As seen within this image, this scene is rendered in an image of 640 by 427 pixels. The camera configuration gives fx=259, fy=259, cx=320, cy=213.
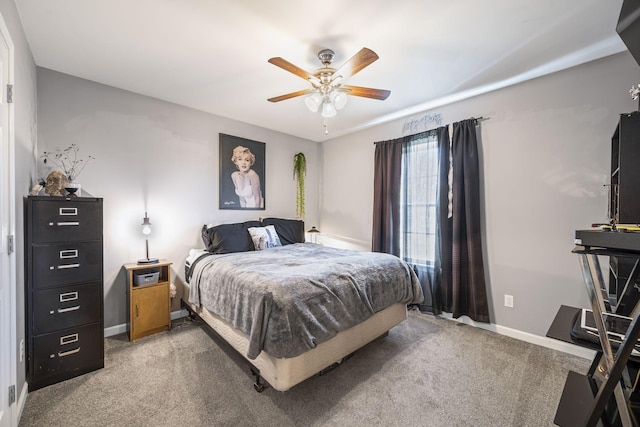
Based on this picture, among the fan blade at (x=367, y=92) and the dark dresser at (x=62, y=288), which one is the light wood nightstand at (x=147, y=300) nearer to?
the dark dresser at (x=62, y=288)

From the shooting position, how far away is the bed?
1.69m

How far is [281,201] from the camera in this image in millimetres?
4348

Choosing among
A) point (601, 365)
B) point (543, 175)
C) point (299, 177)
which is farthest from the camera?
point (299, 177)

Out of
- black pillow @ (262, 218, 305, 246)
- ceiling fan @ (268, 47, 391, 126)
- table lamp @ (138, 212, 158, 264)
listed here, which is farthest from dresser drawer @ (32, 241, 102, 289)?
ceiling fan @ (268, 47, 391, 126)

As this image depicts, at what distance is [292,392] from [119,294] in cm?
222

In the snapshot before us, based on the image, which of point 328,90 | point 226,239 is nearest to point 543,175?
point 328,90

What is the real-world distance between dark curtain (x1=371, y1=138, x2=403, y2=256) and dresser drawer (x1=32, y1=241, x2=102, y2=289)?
10.4 ft

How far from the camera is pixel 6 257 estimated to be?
1494 mm

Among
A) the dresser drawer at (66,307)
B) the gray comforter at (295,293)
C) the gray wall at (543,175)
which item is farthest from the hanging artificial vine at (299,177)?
the dresser drawer at (66,307)

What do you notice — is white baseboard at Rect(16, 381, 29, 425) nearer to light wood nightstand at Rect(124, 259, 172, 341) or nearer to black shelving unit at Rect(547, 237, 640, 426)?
light wood nightstand at Rect(124, 259, 172, 341)

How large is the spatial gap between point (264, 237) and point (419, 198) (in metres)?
2.14

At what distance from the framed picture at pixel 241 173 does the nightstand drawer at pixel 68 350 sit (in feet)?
6.31

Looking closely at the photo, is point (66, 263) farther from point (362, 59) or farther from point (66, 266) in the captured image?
point (362, 59)

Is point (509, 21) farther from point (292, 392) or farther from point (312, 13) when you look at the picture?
point (292, 392)
